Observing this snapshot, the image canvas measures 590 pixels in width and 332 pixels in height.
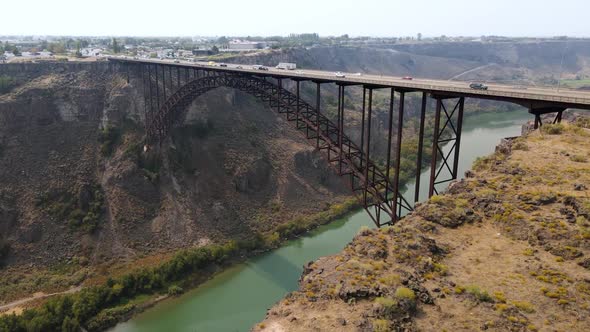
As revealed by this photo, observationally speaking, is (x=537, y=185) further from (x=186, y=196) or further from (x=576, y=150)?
(x=186, y=196)

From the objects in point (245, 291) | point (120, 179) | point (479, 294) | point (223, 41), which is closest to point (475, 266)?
point (479, 294)

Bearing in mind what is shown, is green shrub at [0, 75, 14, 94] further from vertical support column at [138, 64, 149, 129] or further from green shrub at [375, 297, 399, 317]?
green shrub at [375, 297, 399, 317]

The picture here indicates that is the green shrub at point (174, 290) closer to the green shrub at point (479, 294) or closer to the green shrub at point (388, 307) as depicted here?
the green shrub at point (388, 307)

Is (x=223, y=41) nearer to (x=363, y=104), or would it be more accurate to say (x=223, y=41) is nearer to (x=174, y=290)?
(x=174, y=290)

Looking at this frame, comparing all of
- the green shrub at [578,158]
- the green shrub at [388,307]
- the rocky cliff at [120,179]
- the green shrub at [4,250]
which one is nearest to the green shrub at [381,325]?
the green shrub at [388,307]

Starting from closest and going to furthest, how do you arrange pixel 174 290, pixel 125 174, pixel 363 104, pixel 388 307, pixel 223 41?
1. pixel 388 307
2. pixel 363 104
3. pixel 174 290
4. pixel 125 174
5. pixel 223 41
